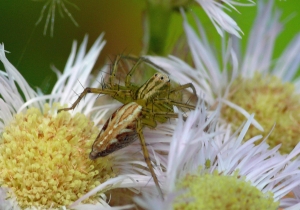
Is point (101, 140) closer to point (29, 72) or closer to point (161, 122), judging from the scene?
point (161, 122)

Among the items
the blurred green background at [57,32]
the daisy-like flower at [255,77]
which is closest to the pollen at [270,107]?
the daisy-like flower at [255,77]

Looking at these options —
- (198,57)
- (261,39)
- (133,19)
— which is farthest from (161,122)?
(133,19)

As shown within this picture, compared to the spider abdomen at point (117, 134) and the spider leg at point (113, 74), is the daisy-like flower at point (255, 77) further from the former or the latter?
the spider abdomen at point (117, 134)

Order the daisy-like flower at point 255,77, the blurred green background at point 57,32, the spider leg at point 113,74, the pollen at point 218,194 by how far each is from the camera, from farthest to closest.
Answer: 1. the blurred green background at point 57,32
2. the daisy-like flower at point 255,77
3. the spider leg at point 113,74
4. the pollen at point 218,194

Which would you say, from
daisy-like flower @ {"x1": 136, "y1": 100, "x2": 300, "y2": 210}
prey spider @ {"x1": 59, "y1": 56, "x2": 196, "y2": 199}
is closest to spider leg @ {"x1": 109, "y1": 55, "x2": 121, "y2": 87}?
prey spider @ {"x1": 59, "y1": 56, "x2": 196, "y2": 199}

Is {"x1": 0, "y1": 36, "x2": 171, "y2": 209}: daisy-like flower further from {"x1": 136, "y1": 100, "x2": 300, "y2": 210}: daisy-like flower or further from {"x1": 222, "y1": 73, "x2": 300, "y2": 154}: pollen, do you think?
{"x1": 222, "y1": 73, "x2": 300, "y2": 154}: pollen

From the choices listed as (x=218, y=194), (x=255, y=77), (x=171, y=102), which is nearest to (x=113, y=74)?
(x=171, y=102)
